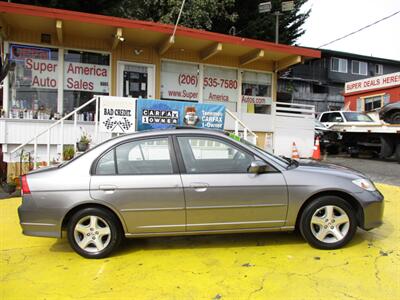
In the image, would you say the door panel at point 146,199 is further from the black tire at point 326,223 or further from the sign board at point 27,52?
the sign board at point 27,52

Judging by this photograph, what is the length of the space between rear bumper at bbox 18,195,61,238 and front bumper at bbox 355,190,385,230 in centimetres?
356

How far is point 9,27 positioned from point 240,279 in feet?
28.0

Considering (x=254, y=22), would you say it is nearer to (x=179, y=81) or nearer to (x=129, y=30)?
(x=179, y=81)

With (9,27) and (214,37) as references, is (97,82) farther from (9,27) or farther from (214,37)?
(214,37)

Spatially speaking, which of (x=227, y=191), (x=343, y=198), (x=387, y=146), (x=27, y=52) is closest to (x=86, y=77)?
(x=27, y=52)

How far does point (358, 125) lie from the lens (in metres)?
14.7

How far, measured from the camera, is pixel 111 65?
10102mm

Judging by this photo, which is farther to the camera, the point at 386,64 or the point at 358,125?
the point at 386,64

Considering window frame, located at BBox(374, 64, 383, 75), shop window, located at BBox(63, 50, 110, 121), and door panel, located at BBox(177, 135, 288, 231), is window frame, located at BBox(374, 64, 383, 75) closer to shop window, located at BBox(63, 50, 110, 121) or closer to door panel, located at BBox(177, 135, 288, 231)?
shop window, located at BBox(63, 50, 110, 121)

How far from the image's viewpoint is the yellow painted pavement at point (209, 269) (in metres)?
3.46

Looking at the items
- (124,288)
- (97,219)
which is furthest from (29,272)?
(124,288)

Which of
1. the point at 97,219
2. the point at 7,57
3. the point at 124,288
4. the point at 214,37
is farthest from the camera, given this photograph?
the point at 214,37

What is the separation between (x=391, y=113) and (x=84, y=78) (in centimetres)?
1118

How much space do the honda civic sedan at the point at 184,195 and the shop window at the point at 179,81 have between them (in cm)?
640
